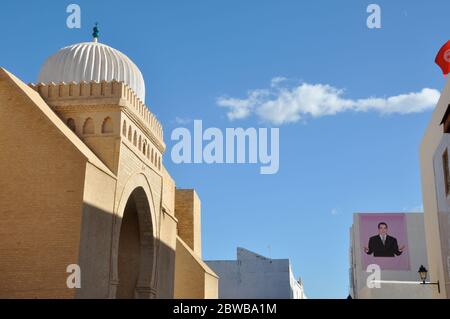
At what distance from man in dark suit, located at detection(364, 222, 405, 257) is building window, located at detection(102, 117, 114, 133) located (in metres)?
24.2

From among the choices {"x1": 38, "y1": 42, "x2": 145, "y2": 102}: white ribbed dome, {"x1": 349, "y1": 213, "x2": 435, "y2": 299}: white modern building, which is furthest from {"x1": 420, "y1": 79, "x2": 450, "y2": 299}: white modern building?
{"x1": 349, "y1": 213, "x2": 435, "y2": 299}: white modern building

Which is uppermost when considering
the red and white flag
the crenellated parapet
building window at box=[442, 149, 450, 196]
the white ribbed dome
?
the white ribbed dome

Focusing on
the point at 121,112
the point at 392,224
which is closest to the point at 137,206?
the point at 121,112

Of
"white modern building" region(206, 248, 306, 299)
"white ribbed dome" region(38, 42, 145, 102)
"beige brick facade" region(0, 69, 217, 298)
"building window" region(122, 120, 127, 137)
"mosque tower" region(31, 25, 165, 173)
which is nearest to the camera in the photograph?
"beige brick facade" region(0, 69, 217, 298)

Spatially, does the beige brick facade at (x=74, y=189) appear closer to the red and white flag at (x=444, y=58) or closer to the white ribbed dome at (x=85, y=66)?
the white ribbed dome at (x=85, y=66)

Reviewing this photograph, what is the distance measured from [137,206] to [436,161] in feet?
26.6

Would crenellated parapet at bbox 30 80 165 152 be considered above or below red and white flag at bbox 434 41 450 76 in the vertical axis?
below

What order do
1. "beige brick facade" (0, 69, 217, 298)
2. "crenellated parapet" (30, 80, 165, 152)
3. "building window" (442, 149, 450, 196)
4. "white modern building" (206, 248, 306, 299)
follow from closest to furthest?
"beige brick facade" (0, 69, 217, 298) < "building window" (442, 149, 450, 196) < "crenellated parapet" (30, 80, 165, 152) < "white modern building" (206, 248, 306, 299)

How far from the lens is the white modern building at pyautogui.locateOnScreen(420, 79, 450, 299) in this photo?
13.7 meters

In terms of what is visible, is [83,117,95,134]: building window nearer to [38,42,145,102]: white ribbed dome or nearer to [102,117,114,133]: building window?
[102,117,114,133]: building window
